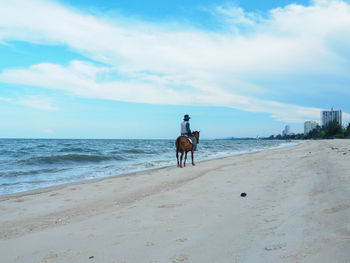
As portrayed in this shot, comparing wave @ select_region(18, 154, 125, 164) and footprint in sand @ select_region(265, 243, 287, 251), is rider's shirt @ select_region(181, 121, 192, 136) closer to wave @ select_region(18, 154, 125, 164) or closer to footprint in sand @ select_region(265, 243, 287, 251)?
wave @ select_region(18, 154, 125, 164)

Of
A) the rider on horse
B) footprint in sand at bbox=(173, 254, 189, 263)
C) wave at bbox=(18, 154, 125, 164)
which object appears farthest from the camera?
wave at bbox=(18, 154, 125, 164)

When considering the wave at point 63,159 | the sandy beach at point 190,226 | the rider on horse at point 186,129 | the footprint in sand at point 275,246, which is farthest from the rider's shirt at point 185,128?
the footprint in sand at point 275,246

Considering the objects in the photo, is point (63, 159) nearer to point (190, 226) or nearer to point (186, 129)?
point (186, 129)

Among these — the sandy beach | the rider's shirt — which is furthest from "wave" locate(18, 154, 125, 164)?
the sandy beach

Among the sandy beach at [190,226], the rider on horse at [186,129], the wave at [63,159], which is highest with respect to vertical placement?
the rider on horse at [186,129]

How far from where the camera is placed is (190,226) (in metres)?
3.50

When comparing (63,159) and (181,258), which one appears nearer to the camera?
(181,258)

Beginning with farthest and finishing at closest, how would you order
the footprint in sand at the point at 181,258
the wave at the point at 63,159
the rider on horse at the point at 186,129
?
1. the wave at the point at 63,159
2. the rider on horse at the point at 186,129
3. the footprint in sand at the point at 181,258

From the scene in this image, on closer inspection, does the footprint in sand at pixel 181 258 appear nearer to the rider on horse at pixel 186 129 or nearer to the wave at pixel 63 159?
the rider on horse at pixel 186 129

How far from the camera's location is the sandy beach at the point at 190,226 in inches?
102

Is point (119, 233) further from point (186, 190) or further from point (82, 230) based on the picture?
point (186, 190)

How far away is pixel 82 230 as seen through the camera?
12.1ft

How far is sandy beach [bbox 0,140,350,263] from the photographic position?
102 inches

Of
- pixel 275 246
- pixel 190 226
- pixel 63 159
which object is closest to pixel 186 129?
pixel 63 159
